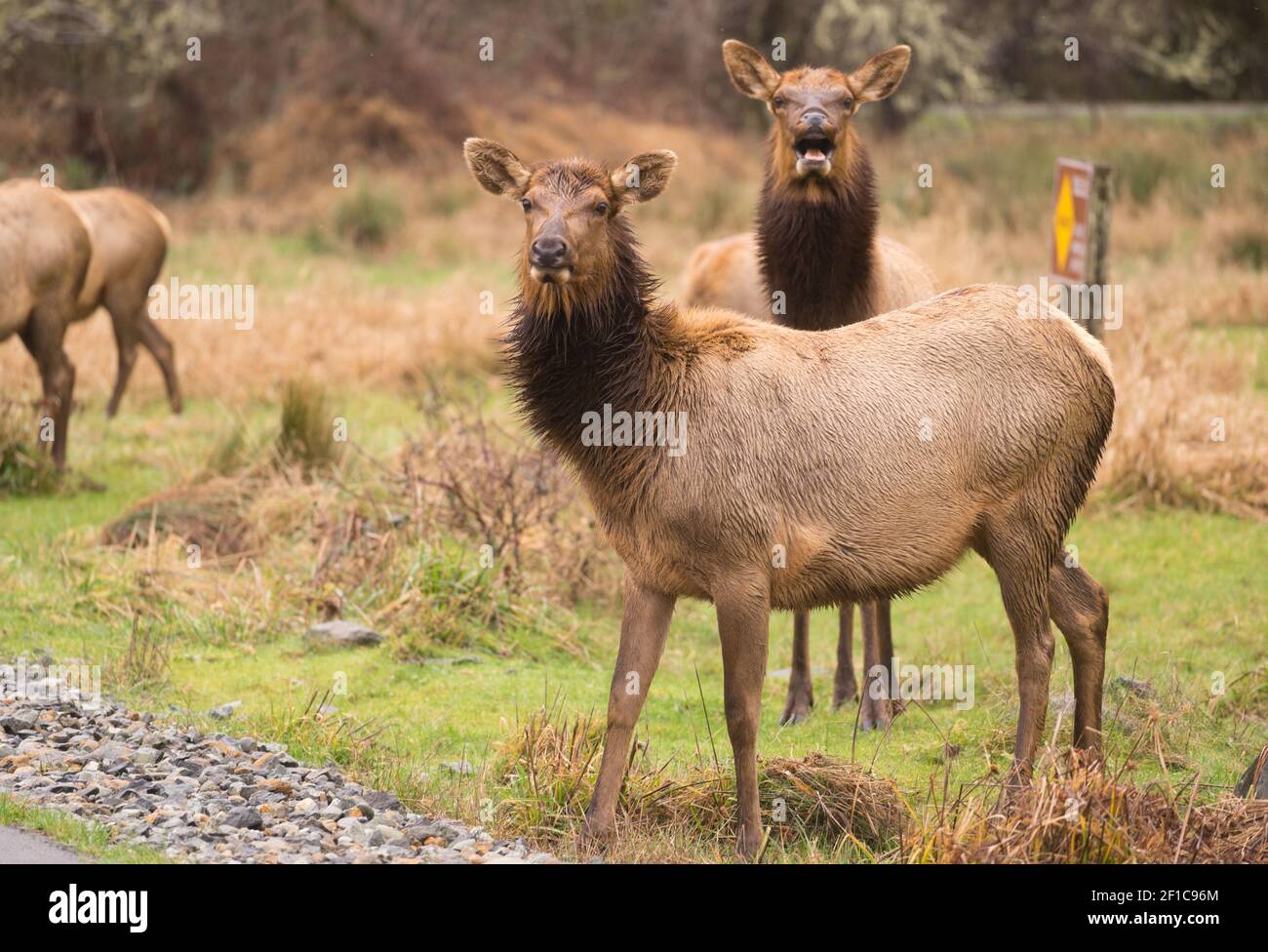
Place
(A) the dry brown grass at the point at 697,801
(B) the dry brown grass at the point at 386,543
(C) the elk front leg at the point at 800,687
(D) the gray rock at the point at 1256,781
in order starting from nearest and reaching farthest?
(A) the dry brown grass at the point at 697,801, (D) the gray rock at the point at 1256,781, (C) the elk front leg at the point at 800,687, (B) the dry brown grass at the point at 386,543

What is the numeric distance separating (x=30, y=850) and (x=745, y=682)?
2672mm

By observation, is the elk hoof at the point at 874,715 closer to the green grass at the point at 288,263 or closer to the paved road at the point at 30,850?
the paved road at the point at 30,850

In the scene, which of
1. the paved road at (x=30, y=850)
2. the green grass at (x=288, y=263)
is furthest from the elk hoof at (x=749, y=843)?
the green grass at (x=288, y=263)

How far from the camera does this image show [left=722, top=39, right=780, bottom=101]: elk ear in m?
8.98

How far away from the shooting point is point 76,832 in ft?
20.4

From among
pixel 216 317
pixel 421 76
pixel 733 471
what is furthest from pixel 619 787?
pixel 421 76

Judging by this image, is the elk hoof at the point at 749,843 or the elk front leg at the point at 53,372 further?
the elk front leg at the point at 53,372

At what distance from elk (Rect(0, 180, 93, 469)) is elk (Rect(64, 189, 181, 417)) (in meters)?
0.93

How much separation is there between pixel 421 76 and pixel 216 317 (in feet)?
40.6

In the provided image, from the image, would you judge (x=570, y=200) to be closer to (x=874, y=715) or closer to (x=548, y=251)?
(x=548, y=251)

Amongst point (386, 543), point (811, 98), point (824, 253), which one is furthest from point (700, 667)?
point (811, 98)

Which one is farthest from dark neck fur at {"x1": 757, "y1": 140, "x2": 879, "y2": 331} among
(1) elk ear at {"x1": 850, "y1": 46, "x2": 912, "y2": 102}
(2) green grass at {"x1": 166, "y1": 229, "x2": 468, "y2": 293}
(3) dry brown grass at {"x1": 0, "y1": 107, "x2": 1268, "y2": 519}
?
(2) green grass at {"x1": 166, "y1": 229, "x2": 468, "y2": 293}

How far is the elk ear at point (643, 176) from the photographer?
6586 millimetres

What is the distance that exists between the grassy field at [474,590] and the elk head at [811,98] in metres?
2.88
